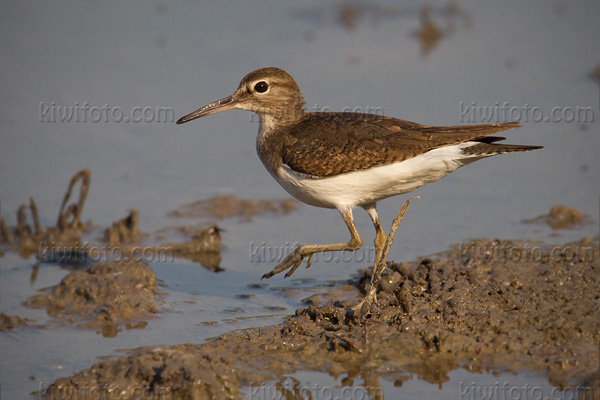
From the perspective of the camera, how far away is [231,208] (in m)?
11.0

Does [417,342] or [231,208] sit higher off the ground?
[231,208]

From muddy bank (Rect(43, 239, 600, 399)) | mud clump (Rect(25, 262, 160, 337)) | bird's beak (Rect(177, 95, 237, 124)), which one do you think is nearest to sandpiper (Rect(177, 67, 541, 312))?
bird's beak (Rect(177, 95, 237, 124))

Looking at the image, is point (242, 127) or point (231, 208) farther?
point (242, 127)

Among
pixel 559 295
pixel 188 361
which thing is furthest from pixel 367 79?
pixel 188 361

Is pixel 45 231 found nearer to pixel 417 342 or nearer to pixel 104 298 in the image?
pixel 104 298

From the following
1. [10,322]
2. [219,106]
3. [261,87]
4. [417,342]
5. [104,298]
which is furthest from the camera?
[219,106]

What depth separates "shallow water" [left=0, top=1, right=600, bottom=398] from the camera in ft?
29.8

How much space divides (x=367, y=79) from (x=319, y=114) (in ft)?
16.1

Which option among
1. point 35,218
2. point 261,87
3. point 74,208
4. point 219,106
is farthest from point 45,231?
point 261,87

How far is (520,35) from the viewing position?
15422 mm

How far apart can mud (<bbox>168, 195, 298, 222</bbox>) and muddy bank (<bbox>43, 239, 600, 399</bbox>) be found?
298 centimetres

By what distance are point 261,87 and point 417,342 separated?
3.58 metres

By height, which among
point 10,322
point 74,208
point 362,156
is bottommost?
point 10,322

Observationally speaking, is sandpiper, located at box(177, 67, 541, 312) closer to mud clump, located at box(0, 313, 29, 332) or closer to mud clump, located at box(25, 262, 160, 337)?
mud clump, located at box(25, 262, 160, 337)
